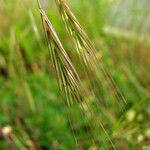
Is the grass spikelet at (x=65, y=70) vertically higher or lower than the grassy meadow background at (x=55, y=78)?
higher

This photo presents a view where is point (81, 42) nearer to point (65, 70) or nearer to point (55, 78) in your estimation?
point (65, 70)

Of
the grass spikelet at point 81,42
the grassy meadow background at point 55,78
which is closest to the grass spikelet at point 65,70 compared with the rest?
the grass spikelet at point 81,42

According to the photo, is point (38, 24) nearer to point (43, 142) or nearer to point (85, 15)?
point (85, 15)

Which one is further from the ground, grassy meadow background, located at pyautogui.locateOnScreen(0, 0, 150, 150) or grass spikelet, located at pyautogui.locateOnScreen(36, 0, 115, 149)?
grass spikelet, located at pyautogui.locateOnScreen(36, 0, 115, 149)

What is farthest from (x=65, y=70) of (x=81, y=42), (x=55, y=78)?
(x=55, y=78)

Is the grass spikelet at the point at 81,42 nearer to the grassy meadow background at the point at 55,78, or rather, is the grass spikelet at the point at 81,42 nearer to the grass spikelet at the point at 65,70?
the grass spikelet at the point at 65,70

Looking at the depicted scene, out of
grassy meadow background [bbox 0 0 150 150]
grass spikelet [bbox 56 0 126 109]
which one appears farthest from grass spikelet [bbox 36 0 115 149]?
grassy meadow background [bbox 0 0 150 150]

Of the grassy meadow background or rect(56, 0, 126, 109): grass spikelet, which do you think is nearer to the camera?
rect(56, 0, 126, 109): grass spikelet

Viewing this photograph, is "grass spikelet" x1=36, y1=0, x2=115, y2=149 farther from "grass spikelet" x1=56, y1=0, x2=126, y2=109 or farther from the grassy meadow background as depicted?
the grassy meadow background
